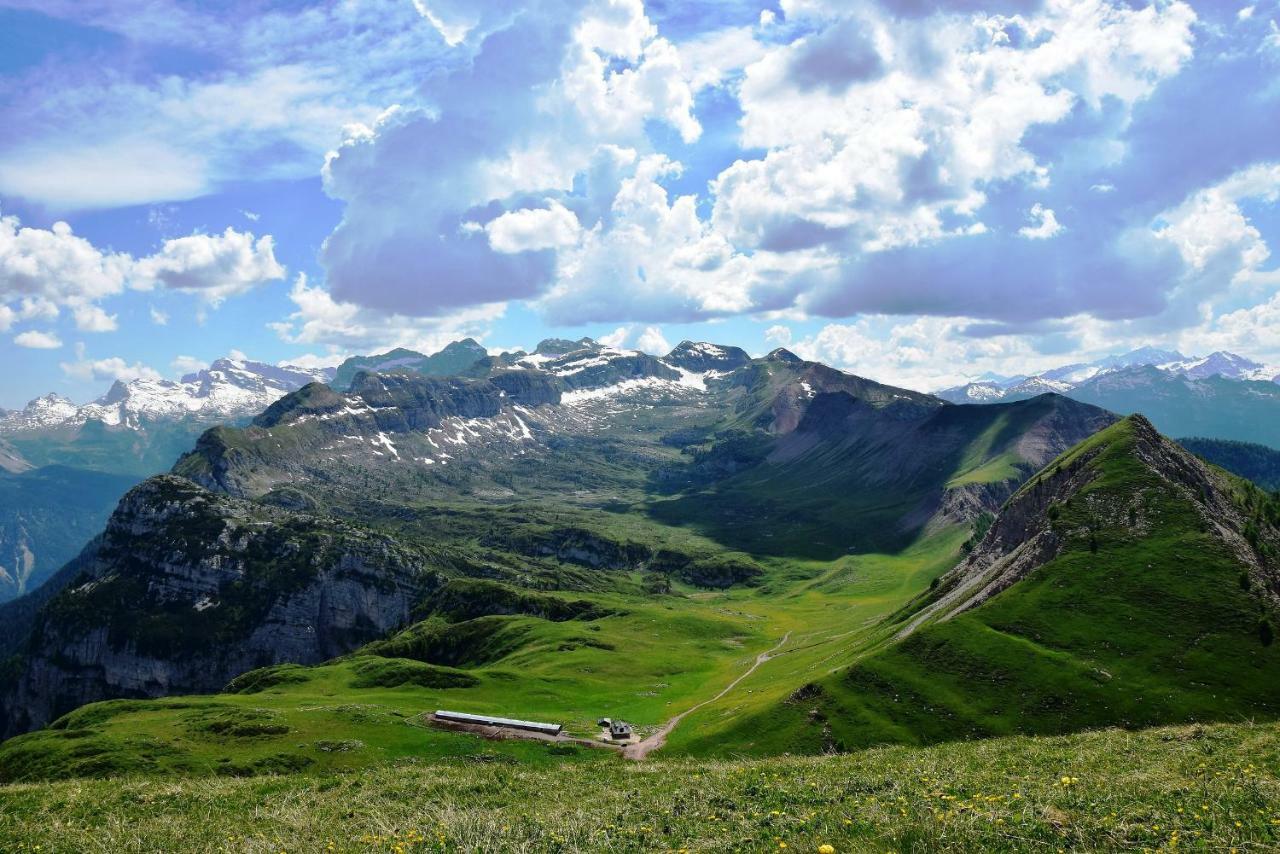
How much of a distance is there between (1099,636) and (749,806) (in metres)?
85.6

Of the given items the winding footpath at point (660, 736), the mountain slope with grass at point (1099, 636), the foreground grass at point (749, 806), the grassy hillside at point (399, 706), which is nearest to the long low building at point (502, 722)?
the grassy hillside at point (399, 706)

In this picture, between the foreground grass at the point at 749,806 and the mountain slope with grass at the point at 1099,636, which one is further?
the mountain slope with grass at the point at 1099,636

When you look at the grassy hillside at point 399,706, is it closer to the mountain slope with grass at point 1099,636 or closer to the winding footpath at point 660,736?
the winding footpath at point 660,736

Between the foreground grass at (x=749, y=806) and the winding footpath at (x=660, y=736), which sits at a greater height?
the foreground grass at (x=749, y=806)

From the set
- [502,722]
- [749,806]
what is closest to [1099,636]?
[502,722]

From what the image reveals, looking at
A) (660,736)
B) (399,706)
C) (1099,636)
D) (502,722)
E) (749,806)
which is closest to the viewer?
(749,806)

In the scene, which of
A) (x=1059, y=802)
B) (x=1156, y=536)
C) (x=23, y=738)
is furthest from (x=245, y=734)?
(x=1156, y=536)

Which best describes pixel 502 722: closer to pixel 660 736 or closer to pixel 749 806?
pixel 660 736

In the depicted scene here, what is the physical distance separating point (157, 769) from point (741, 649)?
149 metres

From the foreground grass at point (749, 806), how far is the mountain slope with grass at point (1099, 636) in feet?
124

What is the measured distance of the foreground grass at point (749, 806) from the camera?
62.8 ft

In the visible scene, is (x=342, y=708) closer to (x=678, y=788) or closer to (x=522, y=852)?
(x=678, y=788)

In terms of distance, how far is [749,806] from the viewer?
27578 millimetres

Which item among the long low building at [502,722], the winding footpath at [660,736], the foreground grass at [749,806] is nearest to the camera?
the foreground grass at [749,806]
